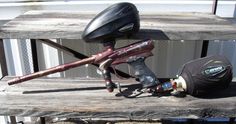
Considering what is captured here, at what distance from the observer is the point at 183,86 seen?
111 centimetres

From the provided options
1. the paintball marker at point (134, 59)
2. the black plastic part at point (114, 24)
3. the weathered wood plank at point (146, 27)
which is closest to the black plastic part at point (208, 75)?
the paintball marker at point (134, 59)

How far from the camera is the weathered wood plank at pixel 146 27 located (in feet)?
3.64

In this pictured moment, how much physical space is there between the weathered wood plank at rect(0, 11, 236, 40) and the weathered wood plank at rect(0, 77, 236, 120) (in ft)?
0.68

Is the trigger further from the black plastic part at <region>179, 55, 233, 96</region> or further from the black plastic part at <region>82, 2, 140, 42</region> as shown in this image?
the black plastic part at <region>179, 55, 233, 96</region>

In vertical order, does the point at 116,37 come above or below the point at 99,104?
above

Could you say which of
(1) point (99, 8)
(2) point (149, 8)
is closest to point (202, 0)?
(2) point (149, 8)

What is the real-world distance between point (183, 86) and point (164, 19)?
1.11ft

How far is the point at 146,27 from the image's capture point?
1.20 metres

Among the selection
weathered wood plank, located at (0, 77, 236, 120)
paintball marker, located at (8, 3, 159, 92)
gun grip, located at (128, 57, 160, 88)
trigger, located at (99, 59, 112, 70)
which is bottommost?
weathered wood plank, located at (0, 77, 236, 120)

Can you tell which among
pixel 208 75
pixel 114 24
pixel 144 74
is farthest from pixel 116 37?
pixel 208 75

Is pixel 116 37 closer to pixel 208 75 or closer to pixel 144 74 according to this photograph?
pixel 144 74

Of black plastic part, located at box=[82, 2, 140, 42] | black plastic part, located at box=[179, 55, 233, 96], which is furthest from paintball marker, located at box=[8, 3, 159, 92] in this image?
black plastic part, located at box=[179, 55, 233, 96]

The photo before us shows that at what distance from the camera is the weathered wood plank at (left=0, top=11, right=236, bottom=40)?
3.64ft

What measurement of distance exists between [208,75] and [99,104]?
1.21 ft
